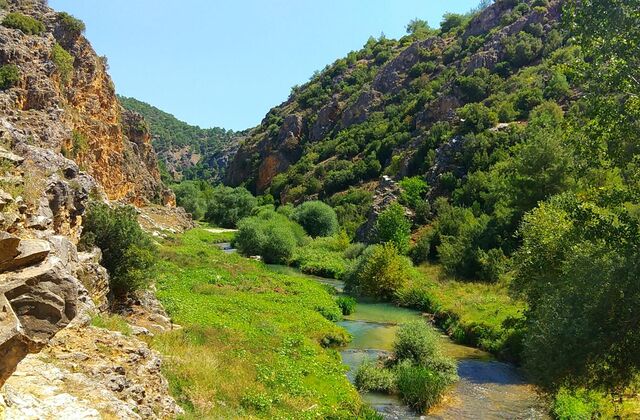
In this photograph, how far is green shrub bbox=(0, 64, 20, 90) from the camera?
41.1 m

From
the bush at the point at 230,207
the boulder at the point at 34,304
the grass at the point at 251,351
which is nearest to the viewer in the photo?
the boulder at the point at 34,304

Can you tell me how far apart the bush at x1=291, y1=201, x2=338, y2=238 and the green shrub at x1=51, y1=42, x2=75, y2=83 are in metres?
43.1

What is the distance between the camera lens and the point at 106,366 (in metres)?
12.4

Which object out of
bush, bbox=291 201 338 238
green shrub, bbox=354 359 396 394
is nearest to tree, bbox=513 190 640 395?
green shrub, bbox=354 359 396 394

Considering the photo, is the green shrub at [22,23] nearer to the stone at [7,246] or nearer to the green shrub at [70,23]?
the green shrub at [70,23]

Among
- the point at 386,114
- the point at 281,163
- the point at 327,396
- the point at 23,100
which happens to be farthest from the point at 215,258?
the point at 281,163

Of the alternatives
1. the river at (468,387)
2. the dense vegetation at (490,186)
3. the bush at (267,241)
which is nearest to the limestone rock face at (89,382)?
the river at (468,387)

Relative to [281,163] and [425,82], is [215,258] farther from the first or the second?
[281,163]

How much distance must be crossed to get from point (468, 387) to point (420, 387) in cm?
349

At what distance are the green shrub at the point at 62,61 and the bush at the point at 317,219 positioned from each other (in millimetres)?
43052

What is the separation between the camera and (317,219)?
8775 centimetres

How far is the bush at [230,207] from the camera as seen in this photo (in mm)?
117688

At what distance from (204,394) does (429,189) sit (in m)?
63.3

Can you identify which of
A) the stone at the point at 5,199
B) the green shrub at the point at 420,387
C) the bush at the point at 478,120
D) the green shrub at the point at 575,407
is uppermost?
the bush at the point at 478,120
